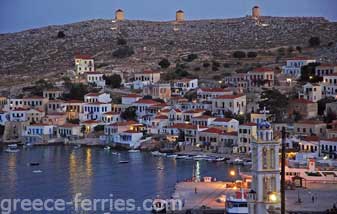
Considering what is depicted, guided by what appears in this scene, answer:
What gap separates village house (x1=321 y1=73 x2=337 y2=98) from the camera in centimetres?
3014

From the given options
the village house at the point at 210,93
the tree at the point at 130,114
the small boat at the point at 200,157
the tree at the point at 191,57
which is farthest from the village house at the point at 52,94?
the small boat at the point at 200,157

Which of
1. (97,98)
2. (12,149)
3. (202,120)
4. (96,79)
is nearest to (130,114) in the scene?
(97,98)

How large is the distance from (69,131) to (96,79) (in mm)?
6554

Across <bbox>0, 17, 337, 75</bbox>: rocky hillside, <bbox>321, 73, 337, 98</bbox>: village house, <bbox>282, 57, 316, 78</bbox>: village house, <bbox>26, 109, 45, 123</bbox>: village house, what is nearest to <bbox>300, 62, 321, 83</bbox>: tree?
<bbox>282, 57, 316, 78</bbox>: village house

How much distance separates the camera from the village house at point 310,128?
26.1 m

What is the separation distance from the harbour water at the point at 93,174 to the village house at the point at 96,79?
8.76m

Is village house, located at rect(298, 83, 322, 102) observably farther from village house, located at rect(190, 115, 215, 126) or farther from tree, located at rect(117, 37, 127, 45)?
tree, located at rect(117, 37, 127, 45)

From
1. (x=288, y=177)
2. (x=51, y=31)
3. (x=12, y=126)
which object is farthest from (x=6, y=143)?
(x=51, y=31)

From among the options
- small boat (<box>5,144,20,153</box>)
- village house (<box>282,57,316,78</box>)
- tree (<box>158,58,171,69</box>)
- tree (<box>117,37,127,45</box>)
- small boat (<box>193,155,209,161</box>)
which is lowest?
small boat (<box>193,155,209,161</box>)

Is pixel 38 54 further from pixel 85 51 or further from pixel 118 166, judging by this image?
pixel 118 166

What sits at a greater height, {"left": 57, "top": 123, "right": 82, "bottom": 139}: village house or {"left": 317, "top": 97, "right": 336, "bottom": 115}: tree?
{"left": 317, "top": 97, "right": 336, "bottom": 115}: tree

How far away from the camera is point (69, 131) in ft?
101

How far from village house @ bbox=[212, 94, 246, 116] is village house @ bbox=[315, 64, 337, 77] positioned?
3.50 metres

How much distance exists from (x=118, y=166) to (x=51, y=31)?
34768 millimetres
